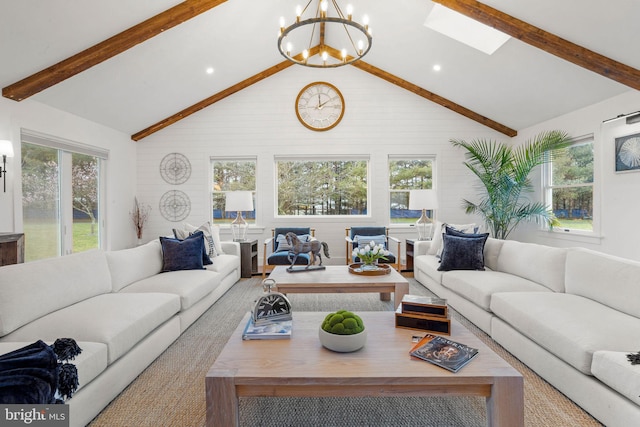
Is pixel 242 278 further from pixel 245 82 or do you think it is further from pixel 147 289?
pixel 245 82

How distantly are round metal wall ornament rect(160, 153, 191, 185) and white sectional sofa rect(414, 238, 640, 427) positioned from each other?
14.9 feet

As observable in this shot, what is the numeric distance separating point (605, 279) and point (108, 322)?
10.5ft

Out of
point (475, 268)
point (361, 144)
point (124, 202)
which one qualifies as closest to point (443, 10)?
point (361, 144)

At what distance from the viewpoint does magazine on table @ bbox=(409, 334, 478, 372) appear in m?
1.48

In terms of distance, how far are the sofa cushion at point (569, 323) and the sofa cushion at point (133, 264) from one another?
122 inches

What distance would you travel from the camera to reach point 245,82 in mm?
5656

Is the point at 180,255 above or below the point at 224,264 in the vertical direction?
above

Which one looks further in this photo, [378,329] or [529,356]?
[529,356]

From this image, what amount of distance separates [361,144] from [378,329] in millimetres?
4326

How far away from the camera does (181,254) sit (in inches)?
140

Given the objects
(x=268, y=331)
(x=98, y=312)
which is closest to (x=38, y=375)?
(x=98, y=312)

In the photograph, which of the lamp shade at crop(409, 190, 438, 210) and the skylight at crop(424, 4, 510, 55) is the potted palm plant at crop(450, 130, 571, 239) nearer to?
the lamp shade at crop(409, 190, 438, 210)

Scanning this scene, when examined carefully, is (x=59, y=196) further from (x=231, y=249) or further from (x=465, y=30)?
(x=465, y=30)

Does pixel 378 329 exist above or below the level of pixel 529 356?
above
